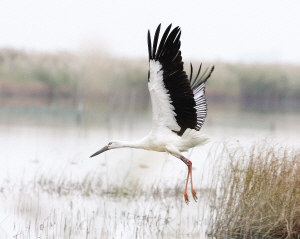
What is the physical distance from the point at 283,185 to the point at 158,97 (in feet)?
6.16

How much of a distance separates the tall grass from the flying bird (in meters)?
0.58

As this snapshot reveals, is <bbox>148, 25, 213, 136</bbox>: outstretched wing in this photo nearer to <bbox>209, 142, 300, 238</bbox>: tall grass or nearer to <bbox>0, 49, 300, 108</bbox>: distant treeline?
<bbox>209, 142, 300, 238</bbox>: tall grass

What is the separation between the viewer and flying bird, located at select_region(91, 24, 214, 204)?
257 inches

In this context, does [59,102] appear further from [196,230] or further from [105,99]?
[196,230]

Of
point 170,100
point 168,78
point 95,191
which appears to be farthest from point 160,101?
point 95,191

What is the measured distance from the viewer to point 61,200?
8.99 m

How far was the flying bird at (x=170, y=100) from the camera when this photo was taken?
652cm

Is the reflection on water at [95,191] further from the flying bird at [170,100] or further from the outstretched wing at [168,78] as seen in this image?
the outstretched wing at [168,78]

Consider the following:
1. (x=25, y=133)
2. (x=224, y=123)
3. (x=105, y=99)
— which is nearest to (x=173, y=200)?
(x=25, y=133)

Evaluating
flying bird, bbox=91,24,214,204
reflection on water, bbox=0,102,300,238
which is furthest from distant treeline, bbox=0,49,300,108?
flying bird, bbox=91,24,214,204

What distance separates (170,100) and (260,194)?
1.62m

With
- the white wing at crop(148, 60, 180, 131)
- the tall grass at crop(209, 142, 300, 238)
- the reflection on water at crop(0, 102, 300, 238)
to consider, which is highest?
the white wing at crop(148, 60, 180, 131)

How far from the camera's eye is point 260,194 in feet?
22.0

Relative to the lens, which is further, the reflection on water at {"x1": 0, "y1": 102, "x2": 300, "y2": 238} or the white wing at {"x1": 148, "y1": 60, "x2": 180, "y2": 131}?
the reflection on water at {"x1": 0, "y1": 102, "x2": 300, "y2": 238}
